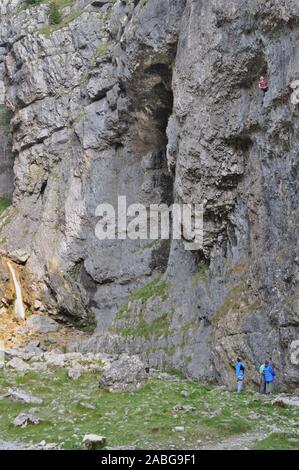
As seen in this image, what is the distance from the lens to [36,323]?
5050 cm

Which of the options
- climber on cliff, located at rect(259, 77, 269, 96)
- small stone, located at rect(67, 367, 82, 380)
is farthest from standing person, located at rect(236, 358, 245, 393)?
climber on cliff, located at rect(259, 77, 269, 96)

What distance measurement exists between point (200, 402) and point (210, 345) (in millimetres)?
10055

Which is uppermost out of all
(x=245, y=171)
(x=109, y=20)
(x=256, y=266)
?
(x=109, y=20)

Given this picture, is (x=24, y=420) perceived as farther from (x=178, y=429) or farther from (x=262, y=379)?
(x=262, y=379)

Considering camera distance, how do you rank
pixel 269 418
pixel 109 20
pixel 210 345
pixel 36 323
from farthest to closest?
pixel 109 20 → pixel 36 323 → pixel 210 345 → pixel 269 418

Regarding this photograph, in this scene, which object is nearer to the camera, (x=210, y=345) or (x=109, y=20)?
(x=210, y=345)

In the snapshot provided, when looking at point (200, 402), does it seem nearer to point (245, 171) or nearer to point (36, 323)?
point (245, 171)

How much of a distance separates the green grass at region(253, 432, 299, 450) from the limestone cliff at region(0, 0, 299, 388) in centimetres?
889

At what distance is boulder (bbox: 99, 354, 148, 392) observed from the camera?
25.1 m

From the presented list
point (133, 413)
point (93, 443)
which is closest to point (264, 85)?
point (133, 413)

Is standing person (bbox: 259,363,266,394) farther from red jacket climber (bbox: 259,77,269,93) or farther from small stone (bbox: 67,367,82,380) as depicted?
red jacket climber (bbox: 259,77,269,93)

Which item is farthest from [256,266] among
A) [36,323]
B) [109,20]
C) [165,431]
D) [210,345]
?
[109,20]

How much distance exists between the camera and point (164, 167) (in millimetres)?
50031

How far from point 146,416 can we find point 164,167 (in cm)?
3314
